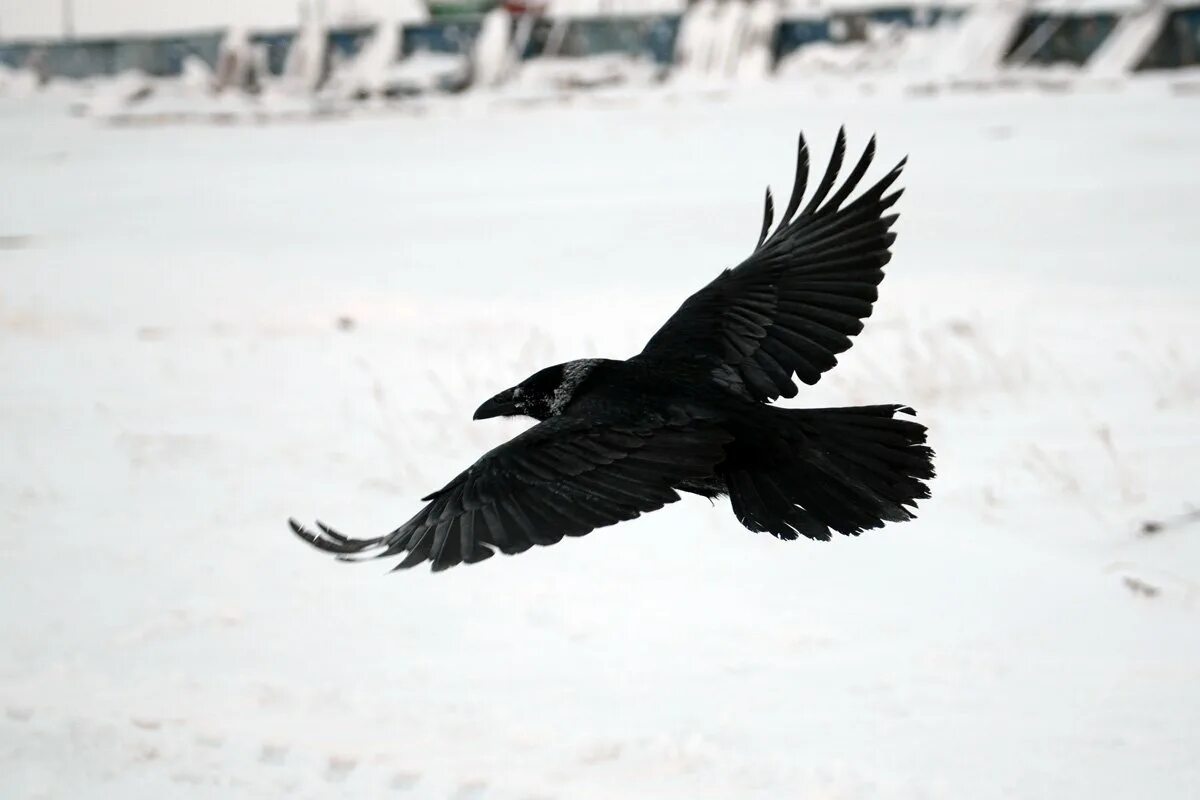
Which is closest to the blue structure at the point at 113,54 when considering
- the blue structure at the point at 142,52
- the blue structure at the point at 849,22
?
the blue structure at the point at 142,52

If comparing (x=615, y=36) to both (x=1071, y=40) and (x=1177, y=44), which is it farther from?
(x=1177, y=44)

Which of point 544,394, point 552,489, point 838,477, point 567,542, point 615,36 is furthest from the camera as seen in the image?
point 615,36

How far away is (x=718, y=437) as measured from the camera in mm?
3605

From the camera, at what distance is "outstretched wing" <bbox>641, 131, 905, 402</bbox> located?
4211mm

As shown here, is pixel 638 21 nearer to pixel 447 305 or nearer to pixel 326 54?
pixel 326 54

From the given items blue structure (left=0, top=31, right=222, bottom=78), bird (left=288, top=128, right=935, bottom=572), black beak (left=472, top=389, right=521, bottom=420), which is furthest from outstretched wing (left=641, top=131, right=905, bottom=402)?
blue structure (left=0, top=31, right=222, bottom=78)

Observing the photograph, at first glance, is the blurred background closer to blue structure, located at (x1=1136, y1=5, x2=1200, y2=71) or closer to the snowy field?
the snowy field

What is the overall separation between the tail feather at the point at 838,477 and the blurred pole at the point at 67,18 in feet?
89.9

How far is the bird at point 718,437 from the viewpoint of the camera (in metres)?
3.50

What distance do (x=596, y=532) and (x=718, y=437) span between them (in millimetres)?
3018

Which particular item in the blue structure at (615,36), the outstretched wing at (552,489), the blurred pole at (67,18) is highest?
the outstretched wing at (552,489)

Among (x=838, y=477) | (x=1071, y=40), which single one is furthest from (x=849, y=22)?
(x=838, y=477)

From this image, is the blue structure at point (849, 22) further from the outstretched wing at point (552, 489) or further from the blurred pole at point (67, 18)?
the outstretched wing at point (552, 489)

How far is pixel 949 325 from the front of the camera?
9000 mm
